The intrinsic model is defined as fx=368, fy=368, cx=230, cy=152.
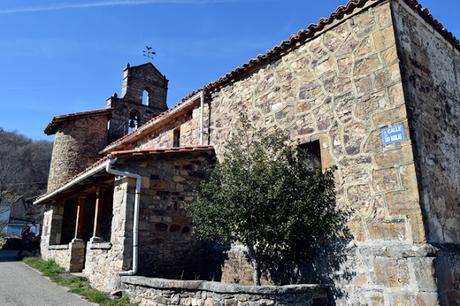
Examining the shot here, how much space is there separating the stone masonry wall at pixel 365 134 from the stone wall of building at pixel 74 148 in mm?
11253

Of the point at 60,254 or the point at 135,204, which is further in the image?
the point at 60,254

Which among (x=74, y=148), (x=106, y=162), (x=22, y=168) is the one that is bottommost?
(x=106, y=162)

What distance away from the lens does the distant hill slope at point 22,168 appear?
35594 millimetres

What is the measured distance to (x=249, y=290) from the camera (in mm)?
5195

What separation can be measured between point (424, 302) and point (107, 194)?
10.1 m

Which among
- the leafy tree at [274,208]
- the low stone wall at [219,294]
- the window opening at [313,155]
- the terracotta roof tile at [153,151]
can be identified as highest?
the terracotta roof tile at [153,151]

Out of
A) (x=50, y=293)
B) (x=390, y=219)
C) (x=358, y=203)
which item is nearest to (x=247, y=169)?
(x=358, y=203)

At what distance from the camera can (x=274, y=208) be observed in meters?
5.92

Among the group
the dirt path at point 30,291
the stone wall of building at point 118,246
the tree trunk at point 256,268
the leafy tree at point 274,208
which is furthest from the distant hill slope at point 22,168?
the tree trunk at point 256,268

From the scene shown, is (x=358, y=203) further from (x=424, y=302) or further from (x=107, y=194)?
(x=107, y=194)

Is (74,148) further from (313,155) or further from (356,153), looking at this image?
(356,153)

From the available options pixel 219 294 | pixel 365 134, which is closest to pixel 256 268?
pixel 219 294

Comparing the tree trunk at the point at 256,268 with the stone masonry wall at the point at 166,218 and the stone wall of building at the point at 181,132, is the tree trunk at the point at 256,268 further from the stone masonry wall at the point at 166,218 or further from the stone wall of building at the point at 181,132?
the stone wall of building at the point at 181,132

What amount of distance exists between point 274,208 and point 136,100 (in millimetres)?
13794
